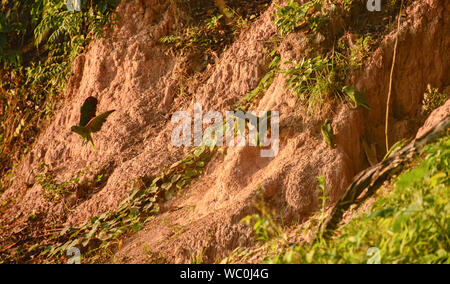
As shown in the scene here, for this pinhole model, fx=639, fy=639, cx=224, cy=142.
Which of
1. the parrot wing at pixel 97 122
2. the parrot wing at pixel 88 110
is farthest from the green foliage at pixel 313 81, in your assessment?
the parrot wing at pixel 88 110

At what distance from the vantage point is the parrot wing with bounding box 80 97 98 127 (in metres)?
7.46

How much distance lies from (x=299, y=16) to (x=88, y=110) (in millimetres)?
2727

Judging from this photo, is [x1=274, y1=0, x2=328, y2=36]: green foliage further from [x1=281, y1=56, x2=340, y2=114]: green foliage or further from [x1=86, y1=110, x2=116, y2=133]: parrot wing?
[x1=86, y1=110, x2=116, y2=133]: parrot wing

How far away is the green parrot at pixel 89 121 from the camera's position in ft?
23.6

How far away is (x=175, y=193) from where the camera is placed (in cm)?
641

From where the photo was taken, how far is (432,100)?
5.94 meters

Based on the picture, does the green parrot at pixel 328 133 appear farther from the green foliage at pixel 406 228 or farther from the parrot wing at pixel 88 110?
the parrot wing at pixel 88 110

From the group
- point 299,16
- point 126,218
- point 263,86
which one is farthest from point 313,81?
point 126,218

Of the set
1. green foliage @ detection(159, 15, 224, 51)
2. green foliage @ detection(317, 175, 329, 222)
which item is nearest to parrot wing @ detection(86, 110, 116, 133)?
green foliage @ detection(159, 15, 224, 51)

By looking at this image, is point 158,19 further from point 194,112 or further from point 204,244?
point 204,244

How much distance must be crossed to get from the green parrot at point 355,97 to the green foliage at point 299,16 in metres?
0.92

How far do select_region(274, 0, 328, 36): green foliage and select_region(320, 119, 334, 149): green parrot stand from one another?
1260 mm
